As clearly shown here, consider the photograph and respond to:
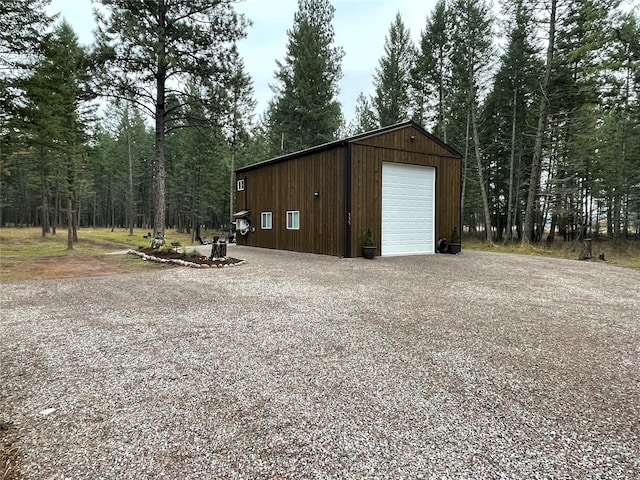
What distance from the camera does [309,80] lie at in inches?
812

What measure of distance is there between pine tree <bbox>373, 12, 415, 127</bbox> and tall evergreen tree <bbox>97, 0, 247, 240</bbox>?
1178cm

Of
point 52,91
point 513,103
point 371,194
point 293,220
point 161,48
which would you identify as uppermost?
point 513,103

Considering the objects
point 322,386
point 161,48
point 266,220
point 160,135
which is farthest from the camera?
point 266,220

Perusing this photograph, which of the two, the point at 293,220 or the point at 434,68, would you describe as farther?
the point at 434,68

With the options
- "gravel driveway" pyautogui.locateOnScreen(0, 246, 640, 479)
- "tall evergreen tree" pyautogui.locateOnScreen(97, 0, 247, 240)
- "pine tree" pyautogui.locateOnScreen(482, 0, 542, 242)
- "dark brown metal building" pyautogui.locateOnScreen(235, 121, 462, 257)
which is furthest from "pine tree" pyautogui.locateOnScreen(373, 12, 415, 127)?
"gravel driveway" pyautogui.locateOnScreen(0, 246, 640, 479)

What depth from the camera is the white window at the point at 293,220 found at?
1336cm

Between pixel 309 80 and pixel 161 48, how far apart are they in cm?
1202

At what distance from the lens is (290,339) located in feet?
12.2

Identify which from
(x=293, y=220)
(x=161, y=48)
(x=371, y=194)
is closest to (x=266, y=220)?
(x=293, y=220)

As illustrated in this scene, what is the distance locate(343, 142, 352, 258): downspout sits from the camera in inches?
434

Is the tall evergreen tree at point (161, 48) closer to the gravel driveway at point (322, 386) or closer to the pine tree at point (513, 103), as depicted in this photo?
the gravel driveway at point (322, 386)

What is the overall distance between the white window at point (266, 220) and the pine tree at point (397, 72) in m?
10.5

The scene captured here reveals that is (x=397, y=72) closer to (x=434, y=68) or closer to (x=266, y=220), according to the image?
(x=434, y=68)

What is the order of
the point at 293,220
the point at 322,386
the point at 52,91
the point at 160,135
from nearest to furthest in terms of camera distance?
the point at 322,386, the point at 160,135, the point at 52,91, the point at 293,220
